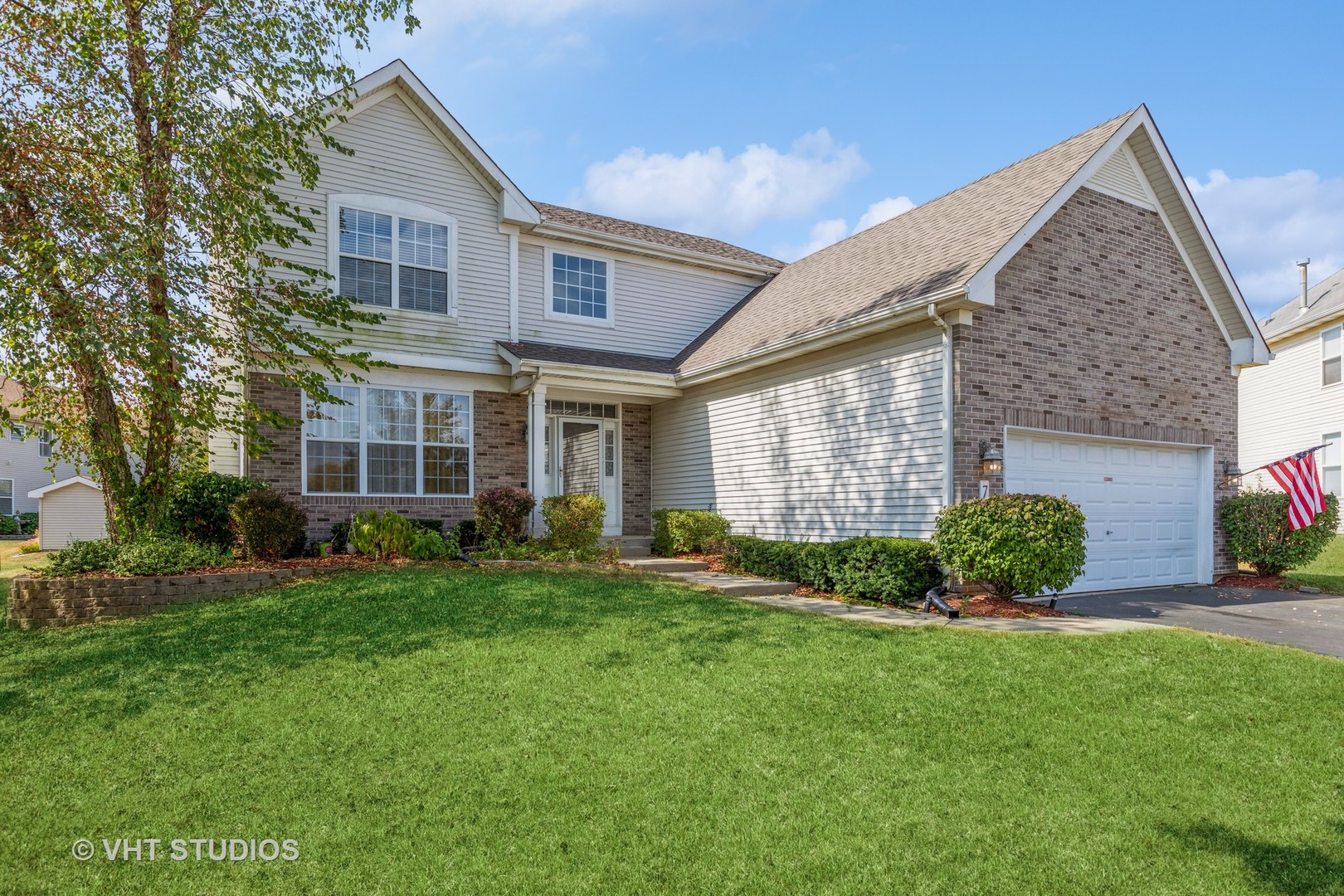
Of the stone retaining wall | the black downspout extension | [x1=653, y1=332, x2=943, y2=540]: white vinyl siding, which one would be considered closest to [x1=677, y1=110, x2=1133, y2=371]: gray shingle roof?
[x1=653, y1=332, x2=943, y2=540]: white vinyl siding

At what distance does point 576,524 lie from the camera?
1190 cm

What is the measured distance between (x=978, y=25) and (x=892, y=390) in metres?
5.61

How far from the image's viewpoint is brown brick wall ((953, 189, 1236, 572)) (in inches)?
389

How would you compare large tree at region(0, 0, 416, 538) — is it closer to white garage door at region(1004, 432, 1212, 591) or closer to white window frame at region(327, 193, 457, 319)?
white window frame at region(327, 193, 457, 319)

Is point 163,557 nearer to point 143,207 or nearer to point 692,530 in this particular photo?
point 143,207

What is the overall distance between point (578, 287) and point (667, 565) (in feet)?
19.9

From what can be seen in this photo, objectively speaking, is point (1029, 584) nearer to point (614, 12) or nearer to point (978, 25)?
point (978, 25)

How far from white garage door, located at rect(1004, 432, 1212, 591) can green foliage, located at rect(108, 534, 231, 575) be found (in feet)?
34.0

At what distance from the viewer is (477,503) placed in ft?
40.0

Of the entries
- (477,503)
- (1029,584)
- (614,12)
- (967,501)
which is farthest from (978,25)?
(477,503)

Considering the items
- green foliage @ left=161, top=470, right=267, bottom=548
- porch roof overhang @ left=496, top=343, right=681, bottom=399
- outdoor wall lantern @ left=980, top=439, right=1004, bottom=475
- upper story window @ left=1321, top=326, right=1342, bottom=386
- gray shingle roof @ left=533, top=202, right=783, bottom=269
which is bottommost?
green foliage @ left=161, top=470, right=267, bottom=548

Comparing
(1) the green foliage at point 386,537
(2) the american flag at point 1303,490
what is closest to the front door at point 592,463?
(1) the green foliage at point 386,537

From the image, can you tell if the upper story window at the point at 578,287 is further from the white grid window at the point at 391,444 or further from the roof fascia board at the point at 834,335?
the white grid window at the point at 391,444

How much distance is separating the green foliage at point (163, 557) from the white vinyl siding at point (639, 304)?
645 cm
